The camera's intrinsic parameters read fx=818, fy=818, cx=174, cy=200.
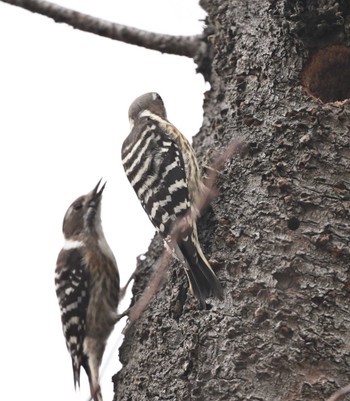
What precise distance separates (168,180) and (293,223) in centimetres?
92

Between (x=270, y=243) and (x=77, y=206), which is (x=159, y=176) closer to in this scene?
(x=270, y=243)

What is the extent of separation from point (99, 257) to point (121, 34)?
1486 mm

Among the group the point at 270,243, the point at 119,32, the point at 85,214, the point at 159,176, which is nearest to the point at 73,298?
the point at 85,214

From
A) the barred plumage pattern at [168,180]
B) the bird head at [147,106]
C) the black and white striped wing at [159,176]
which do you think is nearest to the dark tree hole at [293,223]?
the barred plumage pattern at [168,180]

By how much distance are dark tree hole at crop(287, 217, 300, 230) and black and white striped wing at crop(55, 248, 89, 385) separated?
80.7 inches

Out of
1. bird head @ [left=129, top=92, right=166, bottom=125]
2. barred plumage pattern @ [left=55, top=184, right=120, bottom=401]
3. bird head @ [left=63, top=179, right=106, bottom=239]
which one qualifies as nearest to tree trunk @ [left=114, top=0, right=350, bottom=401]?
barred plumage pattern @ [left=55, top=184, right=120, bottom=401]

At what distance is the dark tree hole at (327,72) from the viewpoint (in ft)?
12.9

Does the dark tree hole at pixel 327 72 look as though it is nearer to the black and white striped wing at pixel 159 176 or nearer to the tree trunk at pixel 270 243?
the tree trunk at pixel 270 243

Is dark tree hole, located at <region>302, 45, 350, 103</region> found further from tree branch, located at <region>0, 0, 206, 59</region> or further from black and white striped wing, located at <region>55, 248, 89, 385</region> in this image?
black and white striped wing, located at <region>55, 248, 89, 385</region>

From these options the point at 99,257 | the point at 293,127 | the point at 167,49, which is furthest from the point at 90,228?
the point at 293,127

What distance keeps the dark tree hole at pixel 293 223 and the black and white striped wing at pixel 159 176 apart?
2.25 ft

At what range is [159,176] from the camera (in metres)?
4.16

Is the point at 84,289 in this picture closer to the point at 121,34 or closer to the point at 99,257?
the point at 99,257

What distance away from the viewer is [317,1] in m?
3.95
